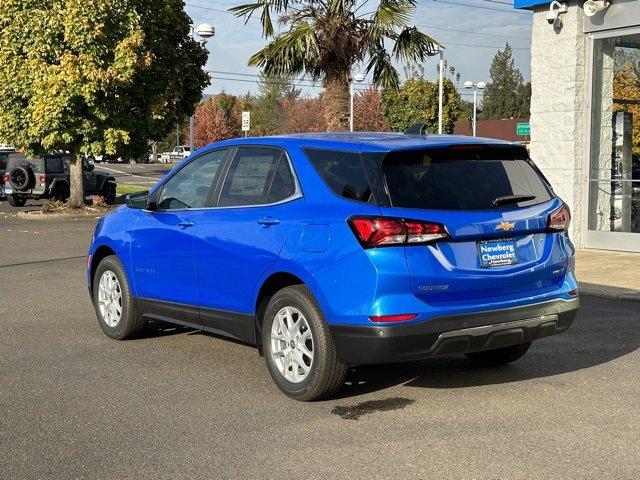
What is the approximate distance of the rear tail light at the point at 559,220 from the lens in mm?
5887

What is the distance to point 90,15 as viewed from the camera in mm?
21250

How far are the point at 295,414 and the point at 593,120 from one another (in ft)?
36.2

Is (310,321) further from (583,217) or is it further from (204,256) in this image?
(583,217)

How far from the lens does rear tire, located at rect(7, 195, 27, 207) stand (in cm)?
2732

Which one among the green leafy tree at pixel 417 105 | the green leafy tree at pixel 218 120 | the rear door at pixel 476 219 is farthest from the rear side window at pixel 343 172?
the green leafy tree at pixel 218 120

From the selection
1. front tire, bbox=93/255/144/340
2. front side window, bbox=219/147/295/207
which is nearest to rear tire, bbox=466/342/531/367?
front side window, bbox=219/147/295/207

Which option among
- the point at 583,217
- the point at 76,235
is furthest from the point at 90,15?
the point at 583,217

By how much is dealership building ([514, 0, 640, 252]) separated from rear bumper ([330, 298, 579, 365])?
9522mm

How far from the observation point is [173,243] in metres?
6.89

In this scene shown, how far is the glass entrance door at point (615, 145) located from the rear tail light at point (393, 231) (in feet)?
32.7

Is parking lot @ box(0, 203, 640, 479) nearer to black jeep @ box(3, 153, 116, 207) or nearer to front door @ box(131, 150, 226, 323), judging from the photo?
front door @ box(131, 150, 226, 323)

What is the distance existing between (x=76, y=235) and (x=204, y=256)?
42.0 ft

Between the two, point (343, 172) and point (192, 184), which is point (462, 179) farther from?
point (192, 184)

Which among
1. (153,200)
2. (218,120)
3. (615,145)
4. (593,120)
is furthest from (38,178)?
(218,120)
